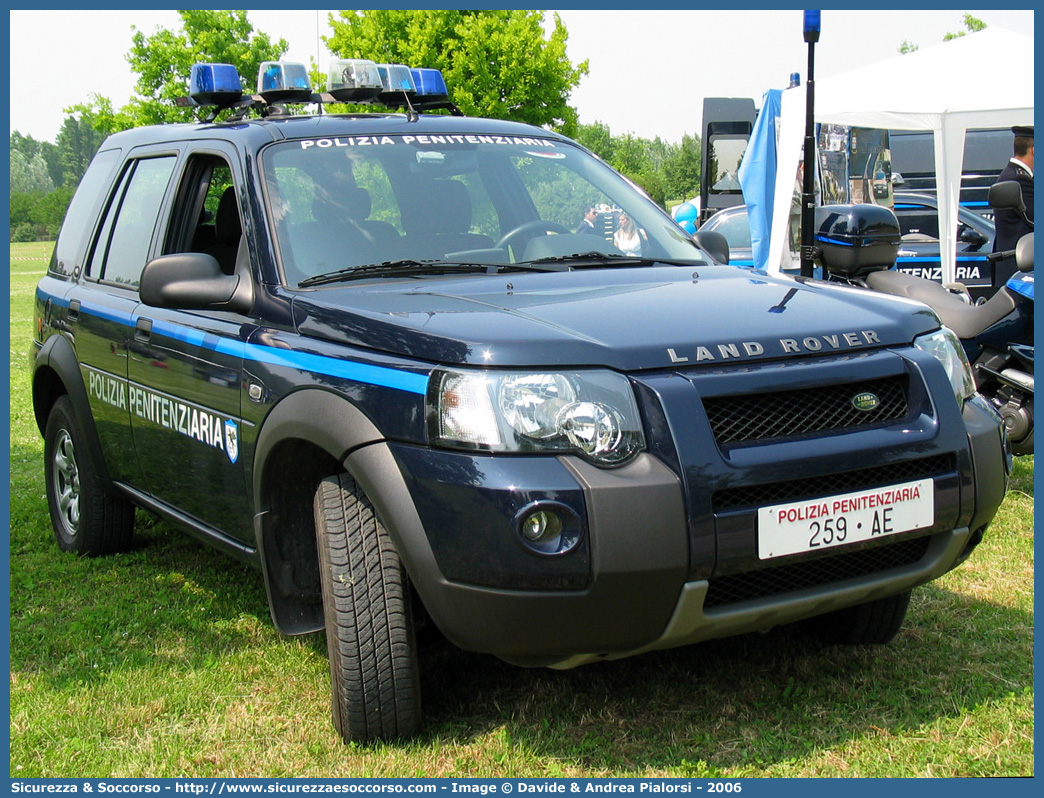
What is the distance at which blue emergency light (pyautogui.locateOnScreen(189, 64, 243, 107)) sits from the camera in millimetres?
4742

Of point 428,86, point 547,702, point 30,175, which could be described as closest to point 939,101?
point 428,86

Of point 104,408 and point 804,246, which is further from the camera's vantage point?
point 804,246

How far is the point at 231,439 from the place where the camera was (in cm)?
342

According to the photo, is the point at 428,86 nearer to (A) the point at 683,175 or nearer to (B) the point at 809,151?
(B) the point at 809,151

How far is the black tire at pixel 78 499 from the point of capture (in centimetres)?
480

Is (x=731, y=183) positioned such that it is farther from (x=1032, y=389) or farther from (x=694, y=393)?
(x=694, y=393)

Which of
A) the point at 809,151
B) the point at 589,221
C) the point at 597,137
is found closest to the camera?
the point at 589,221

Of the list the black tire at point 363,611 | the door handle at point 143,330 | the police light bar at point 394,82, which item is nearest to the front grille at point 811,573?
the black tire at point 363,611

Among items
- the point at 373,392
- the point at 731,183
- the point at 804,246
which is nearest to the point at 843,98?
the point at 804,246

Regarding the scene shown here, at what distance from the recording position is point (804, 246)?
7.29m

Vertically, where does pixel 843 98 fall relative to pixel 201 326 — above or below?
above

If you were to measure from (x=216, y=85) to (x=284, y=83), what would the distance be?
0.31m

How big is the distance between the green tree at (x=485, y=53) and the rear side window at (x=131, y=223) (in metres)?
26.5

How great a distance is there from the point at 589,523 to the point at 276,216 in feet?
5.35
